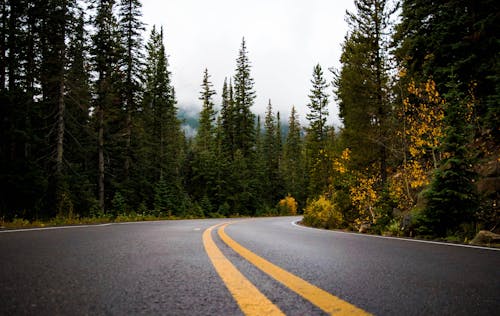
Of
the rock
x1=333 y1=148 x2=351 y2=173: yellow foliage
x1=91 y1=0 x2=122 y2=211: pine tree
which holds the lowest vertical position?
the rock

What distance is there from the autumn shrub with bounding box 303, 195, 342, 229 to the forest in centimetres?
7

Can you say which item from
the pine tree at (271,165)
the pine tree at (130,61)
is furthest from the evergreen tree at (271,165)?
the pine tree at (130,61)

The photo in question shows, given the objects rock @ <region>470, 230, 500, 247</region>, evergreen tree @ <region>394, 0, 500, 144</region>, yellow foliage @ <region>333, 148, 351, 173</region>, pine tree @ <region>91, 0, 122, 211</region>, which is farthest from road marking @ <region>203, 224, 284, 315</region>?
pine tree @ <region>91, 0, 122, 211</region>

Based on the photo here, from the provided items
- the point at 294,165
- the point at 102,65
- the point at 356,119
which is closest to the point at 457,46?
the point at 356,119

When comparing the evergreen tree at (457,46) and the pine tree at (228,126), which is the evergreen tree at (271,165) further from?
the evergreen tree at (457,46)

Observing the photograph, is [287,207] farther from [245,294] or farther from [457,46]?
[245,294]

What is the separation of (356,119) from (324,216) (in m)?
5.56

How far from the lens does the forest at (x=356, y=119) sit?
9203mm

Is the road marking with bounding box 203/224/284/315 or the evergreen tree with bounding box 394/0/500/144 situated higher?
the evergreen tree with bounding box 394/0/500/144

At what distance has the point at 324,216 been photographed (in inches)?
678

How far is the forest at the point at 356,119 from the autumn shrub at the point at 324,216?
7cm

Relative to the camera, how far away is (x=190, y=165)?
45406 millimetres

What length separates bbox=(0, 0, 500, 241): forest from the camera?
9203 millimetres

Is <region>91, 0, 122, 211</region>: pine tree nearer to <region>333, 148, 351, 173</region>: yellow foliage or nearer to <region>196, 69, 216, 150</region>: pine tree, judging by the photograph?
<region>333, 148, 351, 173</region>: yellow foliage
